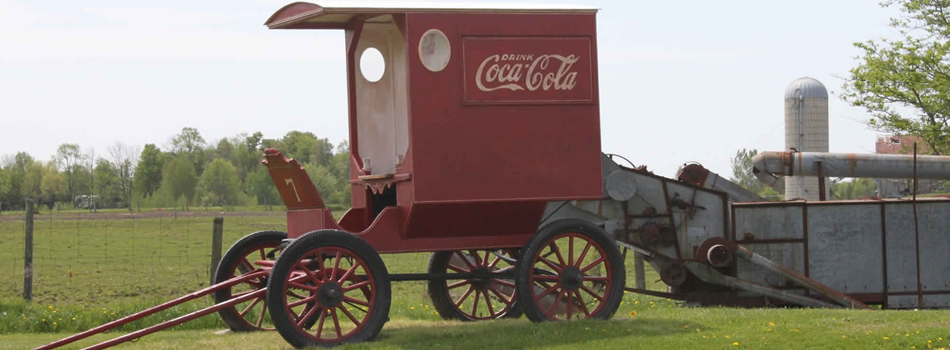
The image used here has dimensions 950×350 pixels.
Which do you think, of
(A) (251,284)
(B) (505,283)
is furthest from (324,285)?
(B) (505,283)

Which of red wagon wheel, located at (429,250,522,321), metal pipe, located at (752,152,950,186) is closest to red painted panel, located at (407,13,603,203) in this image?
red wagon wheel, located at (429,250,522,321)

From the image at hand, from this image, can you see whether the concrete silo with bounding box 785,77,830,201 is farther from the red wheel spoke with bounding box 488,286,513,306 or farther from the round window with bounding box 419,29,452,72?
the round window with bounding box 419,29,452,72

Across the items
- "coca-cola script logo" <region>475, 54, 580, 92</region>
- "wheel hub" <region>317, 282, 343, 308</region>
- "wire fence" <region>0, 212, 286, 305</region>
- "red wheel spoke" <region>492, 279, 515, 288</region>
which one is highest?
"coca-cola script logo" <region>475, 54, 580, 92</region>

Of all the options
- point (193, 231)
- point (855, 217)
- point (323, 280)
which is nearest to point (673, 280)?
point (855, 217)

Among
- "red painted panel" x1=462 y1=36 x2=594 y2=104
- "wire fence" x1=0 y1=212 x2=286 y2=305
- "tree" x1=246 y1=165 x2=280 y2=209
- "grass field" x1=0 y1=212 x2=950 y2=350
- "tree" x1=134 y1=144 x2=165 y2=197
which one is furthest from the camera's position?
"tree" x1=134 y1=144 x2=165 y2=197

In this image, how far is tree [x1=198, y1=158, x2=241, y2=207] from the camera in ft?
343

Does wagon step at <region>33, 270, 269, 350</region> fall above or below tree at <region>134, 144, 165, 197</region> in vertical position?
below

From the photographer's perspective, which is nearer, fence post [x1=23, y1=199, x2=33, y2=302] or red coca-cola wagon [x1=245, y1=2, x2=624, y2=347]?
red coca-cola wagon [x1=245, y1=2, x2=624, y2=347]

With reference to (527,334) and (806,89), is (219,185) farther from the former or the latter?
(527,334)

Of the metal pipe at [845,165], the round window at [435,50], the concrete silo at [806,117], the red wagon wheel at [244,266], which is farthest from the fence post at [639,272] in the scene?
the concrete silo at [806,117]

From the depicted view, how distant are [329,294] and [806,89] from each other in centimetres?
4515

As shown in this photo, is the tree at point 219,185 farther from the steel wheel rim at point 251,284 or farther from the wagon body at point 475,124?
the wagon body at point 475,124

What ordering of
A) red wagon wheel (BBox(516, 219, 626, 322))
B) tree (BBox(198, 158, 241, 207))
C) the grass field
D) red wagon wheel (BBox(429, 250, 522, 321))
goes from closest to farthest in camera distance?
1. the grass field
2. red wagon wheel (BBox(516, 219, 626, 322))
3. red wagon wheel (BBox(429, 250, 522, 321))
4. tree (BBox(198, 158, 241, 207))

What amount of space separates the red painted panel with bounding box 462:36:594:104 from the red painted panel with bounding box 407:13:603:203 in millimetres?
13
